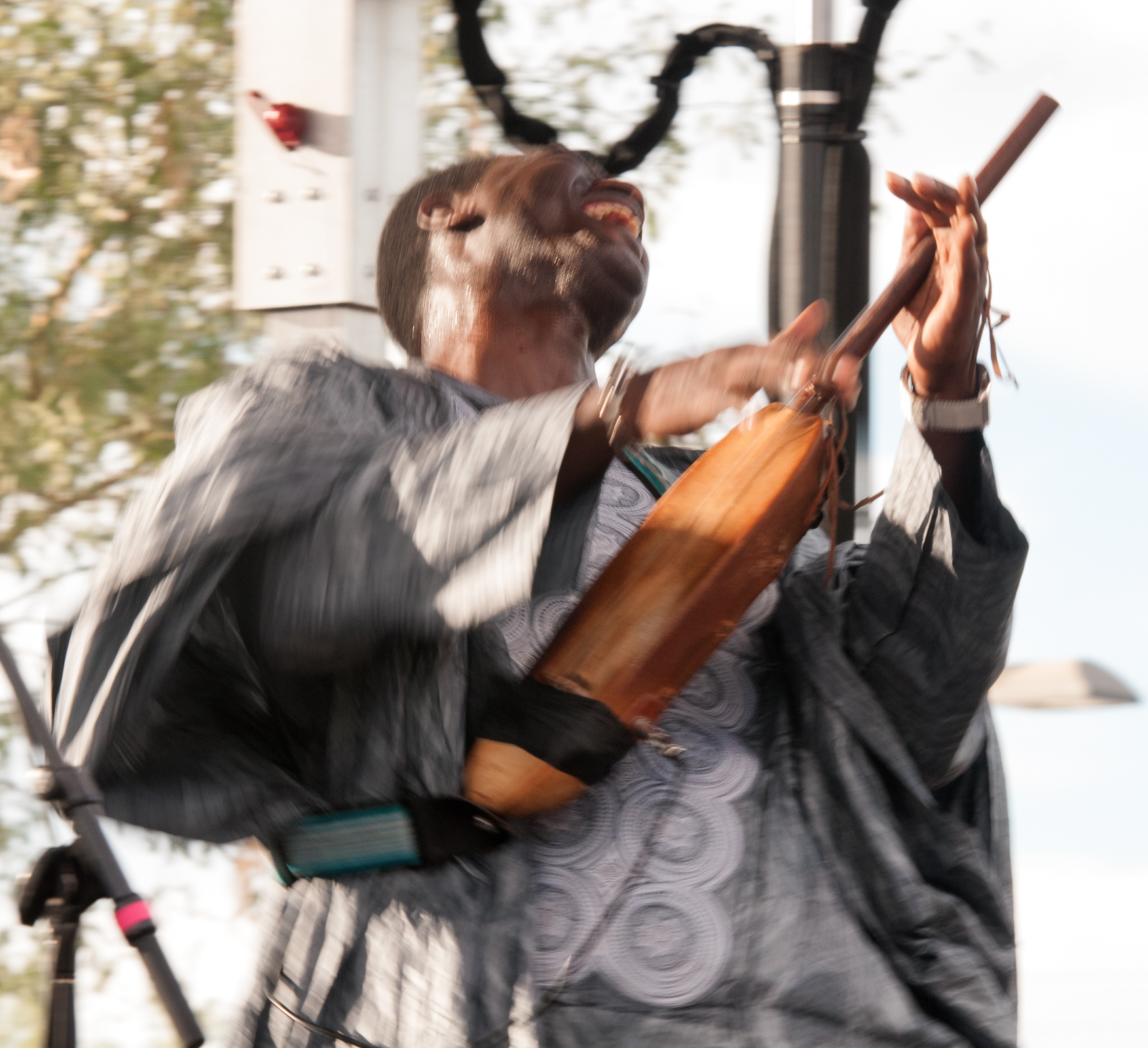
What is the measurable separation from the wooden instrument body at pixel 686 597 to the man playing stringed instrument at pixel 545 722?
0.03 m

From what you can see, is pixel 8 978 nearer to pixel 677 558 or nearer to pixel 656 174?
pixel 656 174

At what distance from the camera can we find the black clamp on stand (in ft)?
5.93

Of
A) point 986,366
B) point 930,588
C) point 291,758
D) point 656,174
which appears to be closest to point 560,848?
point 291,758

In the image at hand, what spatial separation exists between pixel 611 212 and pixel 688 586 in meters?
0.86

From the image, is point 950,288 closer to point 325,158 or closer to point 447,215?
point 447,215

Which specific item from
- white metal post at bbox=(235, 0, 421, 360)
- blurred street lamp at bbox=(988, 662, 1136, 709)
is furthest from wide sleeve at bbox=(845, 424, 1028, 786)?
blurred street lamp at bbox=(988, 662, 1136, 709)

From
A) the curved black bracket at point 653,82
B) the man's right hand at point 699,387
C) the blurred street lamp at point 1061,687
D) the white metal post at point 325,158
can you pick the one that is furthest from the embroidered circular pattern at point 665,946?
the blurred street lamp at point 1061,687

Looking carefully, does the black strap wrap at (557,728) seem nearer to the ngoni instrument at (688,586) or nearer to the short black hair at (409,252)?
the ngoni instrument at (688,586)

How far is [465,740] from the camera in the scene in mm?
2176

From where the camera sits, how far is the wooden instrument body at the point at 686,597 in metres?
2.15

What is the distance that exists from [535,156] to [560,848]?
121 cm

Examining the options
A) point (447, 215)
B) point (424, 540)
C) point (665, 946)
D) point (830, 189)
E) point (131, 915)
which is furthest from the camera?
point (830, 189)

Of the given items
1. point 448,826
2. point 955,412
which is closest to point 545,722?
point 448,826

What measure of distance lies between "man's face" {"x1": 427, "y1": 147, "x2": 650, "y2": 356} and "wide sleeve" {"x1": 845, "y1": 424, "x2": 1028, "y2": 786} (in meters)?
0.62
